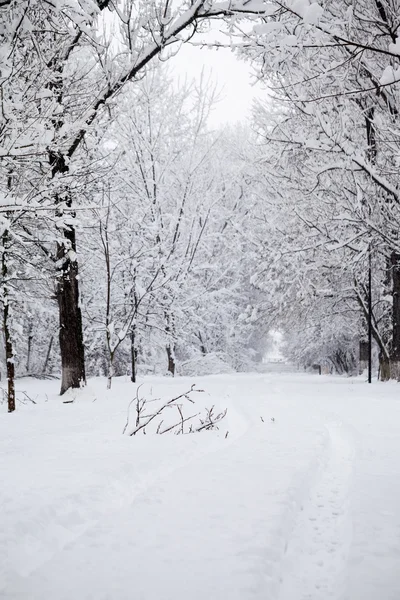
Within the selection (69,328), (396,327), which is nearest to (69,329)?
(69,328)

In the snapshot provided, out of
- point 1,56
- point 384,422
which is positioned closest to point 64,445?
point 1,56

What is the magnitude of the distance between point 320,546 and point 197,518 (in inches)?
28.3

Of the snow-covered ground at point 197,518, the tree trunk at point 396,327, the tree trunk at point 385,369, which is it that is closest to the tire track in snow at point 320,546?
the snow-covered ground at point 197,518

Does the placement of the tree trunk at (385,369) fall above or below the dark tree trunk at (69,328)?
below

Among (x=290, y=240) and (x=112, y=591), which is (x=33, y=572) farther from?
(x=290, y=240)

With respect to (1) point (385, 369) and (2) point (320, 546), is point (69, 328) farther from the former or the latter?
(1) point (385, 369)

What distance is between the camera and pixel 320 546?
2447mm

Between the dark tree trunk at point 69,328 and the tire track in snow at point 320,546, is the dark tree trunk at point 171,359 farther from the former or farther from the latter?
the tire track in snow at point 320,546

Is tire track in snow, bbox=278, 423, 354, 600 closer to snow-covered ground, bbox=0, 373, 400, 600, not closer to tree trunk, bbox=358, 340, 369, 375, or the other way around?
snow-covered ground, bbox=0, 373, 400, 600

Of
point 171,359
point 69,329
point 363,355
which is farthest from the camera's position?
point 363,355

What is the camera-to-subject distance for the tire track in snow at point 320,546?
6.61 ft

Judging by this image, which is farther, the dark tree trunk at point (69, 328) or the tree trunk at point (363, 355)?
the tree trunk at point (363, 355)

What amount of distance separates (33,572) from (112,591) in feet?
1.40

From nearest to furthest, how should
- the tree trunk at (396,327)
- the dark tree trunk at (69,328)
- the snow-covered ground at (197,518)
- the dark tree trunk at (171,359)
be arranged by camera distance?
1. the snow-covered ground at (197,518)
2. the dark tree trunk at (69,328)
3. the tree trunk at (396,327)
4. the dark tree trunk at (171,359)
